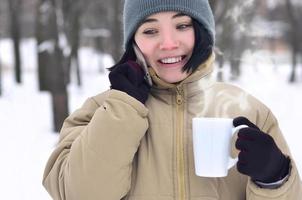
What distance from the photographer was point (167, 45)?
1.67m

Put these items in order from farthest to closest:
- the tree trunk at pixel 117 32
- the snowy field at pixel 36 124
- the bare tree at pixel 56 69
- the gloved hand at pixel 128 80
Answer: the tree trunk at pixel 117 32 → the bare tree at pixel 56 69 → the snowy field at pixel 36 124 → the gloved hand at pixel 128 80

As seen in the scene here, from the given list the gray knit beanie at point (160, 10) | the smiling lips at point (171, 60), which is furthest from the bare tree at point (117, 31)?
the smiling lips at point (171, 60)

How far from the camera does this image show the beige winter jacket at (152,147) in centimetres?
156

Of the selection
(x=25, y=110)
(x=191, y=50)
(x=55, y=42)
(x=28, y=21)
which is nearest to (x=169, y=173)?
(x=191, y=50)

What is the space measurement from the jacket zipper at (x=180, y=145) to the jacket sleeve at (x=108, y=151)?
121mm

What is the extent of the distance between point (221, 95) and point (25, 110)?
462 inches

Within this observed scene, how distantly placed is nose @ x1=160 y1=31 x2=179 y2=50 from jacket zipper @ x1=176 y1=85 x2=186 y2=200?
0.13 metres

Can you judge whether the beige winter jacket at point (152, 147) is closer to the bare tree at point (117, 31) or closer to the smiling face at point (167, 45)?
the smiling face at point (167, 45)

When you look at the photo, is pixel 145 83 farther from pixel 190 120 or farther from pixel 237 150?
pixel 237 150

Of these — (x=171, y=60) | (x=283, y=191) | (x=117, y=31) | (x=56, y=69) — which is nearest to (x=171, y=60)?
(x=171, y=60)

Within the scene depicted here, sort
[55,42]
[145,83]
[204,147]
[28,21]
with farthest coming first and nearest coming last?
[28,21] → [55,42] → [145,83] → [204,147]

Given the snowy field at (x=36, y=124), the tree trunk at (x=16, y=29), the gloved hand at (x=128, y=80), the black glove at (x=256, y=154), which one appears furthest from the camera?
the tree trunk at (x=16, y=29)

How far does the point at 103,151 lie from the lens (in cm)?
156

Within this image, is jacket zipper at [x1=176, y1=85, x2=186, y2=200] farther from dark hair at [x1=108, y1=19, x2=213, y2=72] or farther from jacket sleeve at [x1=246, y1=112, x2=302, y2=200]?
jacket sleeve at [x1=246, y1=112, x2=302, y2=200]
